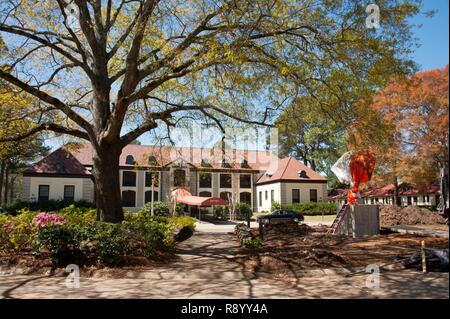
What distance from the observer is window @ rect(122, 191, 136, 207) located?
45.5 m

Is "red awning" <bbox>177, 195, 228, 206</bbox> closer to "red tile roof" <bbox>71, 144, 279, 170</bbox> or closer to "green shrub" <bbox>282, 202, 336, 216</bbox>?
"red tile roof" <bbox>71, 144, 279, 170</bbox>

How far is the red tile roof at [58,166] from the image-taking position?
3835 cm

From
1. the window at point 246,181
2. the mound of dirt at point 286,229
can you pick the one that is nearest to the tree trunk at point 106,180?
the mound of dirt at point 286,229

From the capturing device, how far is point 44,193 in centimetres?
3812

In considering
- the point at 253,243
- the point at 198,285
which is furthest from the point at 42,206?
the point at 198,285

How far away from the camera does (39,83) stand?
14.8 m

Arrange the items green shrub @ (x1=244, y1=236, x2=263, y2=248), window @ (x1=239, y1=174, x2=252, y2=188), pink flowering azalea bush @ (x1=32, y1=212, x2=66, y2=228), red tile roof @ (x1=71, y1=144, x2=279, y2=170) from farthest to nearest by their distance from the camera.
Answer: window @ (x1=239, y1=174, x2=252, y2=188) < red tile roof @ (x1=71, y1=144, x2=279, y2=170) < green shrub @ (x1=244, y1=236, x2=263, y2=248) < pink flowering azalea bush @ (x1=32, y1=212, x2=66, y2=228)

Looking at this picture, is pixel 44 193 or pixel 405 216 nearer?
pixel 405 216

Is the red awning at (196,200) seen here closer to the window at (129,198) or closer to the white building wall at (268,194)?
the window at (129,198)

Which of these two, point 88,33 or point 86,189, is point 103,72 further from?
point 86,189

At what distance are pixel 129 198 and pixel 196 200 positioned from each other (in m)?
14.2

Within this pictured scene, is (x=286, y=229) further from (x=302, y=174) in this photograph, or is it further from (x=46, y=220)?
(x=302, y=174)

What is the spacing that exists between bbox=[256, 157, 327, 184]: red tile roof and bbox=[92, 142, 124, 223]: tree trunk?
111 feet

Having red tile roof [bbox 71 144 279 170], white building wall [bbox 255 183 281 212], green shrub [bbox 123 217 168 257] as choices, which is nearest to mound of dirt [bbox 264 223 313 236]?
red tile roof [bbox 71 144 279 170]
